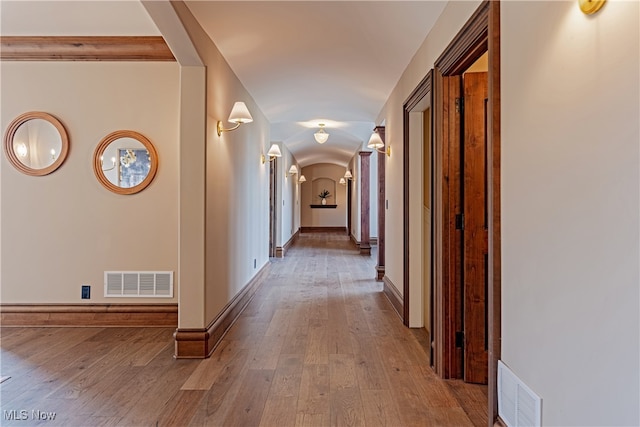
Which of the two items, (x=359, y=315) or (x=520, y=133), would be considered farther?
(x=359, y=315)

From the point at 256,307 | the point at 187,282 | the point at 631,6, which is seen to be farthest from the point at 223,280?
the point at 631,6

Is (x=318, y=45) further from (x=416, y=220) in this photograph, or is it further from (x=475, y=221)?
(x=475, y=221)

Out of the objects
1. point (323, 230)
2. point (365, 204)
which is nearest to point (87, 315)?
point (365, 204)

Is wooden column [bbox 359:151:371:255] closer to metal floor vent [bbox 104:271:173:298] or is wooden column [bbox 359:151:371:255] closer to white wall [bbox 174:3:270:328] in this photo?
white wall [bbox 174:3:270:328]

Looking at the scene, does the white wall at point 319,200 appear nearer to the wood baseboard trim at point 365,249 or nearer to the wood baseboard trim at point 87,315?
the wood baseboard trim at point 365,249

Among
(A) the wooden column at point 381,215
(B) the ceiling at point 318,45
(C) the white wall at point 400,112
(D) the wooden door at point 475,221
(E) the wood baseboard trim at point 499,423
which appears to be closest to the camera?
(E) the wood baseboard trim at point 499,423

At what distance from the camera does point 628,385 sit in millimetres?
1032

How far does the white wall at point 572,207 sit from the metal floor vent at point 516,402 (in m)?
0.04

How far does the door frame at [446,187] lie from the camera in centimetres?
176

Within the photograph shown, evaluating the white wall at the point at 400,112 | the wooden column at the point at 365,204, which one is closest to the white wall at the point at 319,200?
the wooden column at the point at 365,204

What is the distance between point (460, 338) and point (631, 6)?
205cm

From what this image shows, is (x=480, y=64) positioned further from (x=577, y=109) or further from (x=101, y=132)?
(x=101, y=132)

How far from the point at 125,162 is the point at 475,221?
311 centimetres

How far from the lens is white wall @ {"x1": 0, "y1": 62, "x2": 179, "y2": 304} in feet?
12.1
